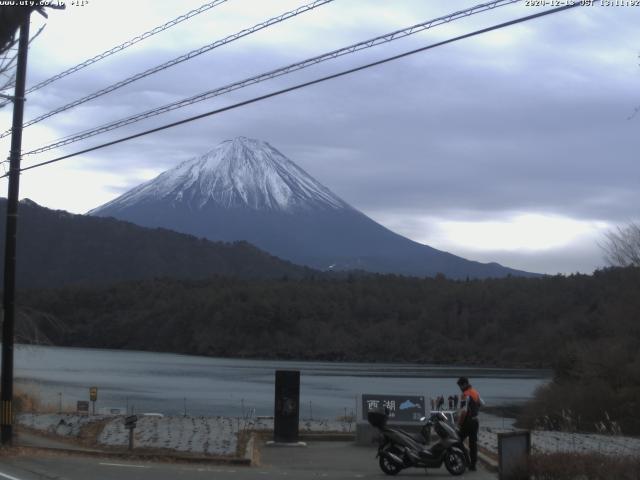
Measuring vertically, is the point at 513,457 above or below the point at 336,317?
below

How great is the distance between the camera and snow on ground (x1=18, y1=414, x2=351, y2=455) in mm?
18984

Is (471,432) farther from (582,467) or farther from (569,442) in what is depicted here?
(569,442)

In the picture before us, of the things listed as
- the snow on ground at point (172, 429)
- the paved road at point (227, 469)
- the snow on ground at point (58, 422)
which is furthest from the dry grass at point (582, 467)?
the snow on ground at point (58, 422)

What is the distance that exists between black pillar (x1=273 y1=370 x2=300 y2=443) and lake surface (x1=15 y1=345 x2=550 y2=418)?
1493cm

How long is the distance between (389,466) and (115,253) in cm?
16755

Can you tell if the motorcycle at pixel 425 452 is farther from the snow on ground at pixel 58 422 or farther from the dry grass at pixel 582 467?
the snow on ground at pixel 58 422

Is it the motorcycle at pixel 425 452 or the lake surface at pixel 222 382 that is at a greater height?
the motorcycle at pixel 425 452

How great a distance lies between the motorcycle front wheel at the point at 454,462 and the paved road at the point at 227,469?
172mm

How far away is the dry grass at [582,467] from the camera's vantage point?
1105 cm

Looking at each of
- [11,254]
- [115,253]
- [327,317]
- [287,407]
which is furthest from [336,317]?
[11,254]

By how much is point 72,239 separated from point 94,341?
5486 centimetres

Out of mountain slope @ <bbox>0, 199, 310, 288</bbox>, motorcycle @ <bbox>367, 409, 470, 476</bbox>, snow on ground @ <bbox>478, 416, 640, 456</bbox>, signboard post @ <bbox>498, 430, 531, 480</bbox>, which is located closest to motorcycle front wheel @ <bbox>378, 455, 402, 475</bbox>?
motorcycle @ <bbox>367, 409, 470, 476</bbox>

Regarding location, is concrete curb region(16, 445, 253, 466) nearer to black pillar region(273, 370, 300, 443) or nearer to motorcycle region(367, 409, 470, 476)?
black pillar region(273, 370, 300, 443)

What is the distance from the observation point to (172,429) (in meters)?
21.9
